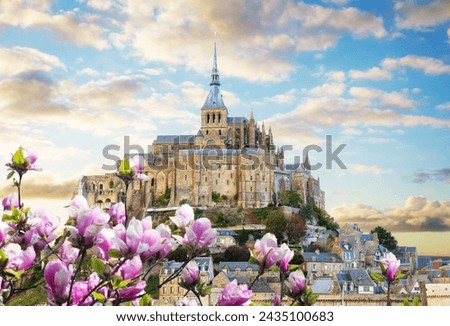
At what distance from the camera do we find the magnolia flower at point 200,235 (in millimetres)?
1426

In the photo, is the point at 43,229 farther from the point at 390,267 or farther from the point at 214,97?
the point at 214,97

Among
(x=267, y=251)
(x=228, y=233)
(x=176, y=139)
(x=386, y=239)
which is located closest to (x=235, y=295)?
(x=267, y=251)

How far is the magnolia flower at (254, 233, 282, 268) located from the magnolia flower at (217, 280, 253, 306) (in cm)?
8

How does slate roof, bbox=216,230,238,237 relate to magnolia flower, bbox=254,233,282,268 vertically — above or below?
below

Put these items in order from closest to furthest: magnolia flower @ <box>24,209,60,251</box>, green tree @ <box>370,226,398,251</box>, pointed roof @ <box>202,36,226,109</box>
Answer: magnolia flower @ <box>24,209,60,251</box>, green tree @ <box>370,226,398,251</box>, pointed roof @ <box>202,36,226,109</box>

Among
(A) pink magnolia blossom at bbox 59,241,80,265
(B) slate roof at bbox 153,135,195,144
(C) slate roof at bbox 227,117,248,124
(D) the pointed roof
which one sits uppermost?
(D) the pointed roof

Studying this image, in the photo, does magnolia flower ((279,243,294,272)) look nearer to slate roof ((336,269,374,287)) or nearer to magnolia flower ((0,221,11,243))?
magnolia flower ((0,221,11,243))

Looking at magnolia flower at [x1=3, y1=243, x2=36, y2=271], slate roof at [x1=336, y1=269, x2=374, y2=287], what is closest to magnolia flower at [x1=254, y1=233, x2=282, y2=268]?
magnolia flower at [x1=3, y1=243, x2=36, y2=271]

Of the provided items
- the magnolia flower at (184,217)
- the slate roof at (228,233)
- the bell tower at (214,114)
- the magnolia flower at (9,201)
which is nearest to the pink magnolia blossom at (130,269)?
the magnolia flower at (184,217)

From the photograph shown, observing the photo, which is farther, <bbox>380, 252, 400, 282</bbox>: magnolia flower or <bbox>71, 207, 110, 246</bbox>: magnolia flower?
<bbox>380, 252, 400, 282</bbox>: magnolia flower

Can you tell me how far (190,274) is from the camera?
1545 millimetres

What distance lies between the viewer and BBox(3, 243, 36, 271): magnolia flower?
147 cm
